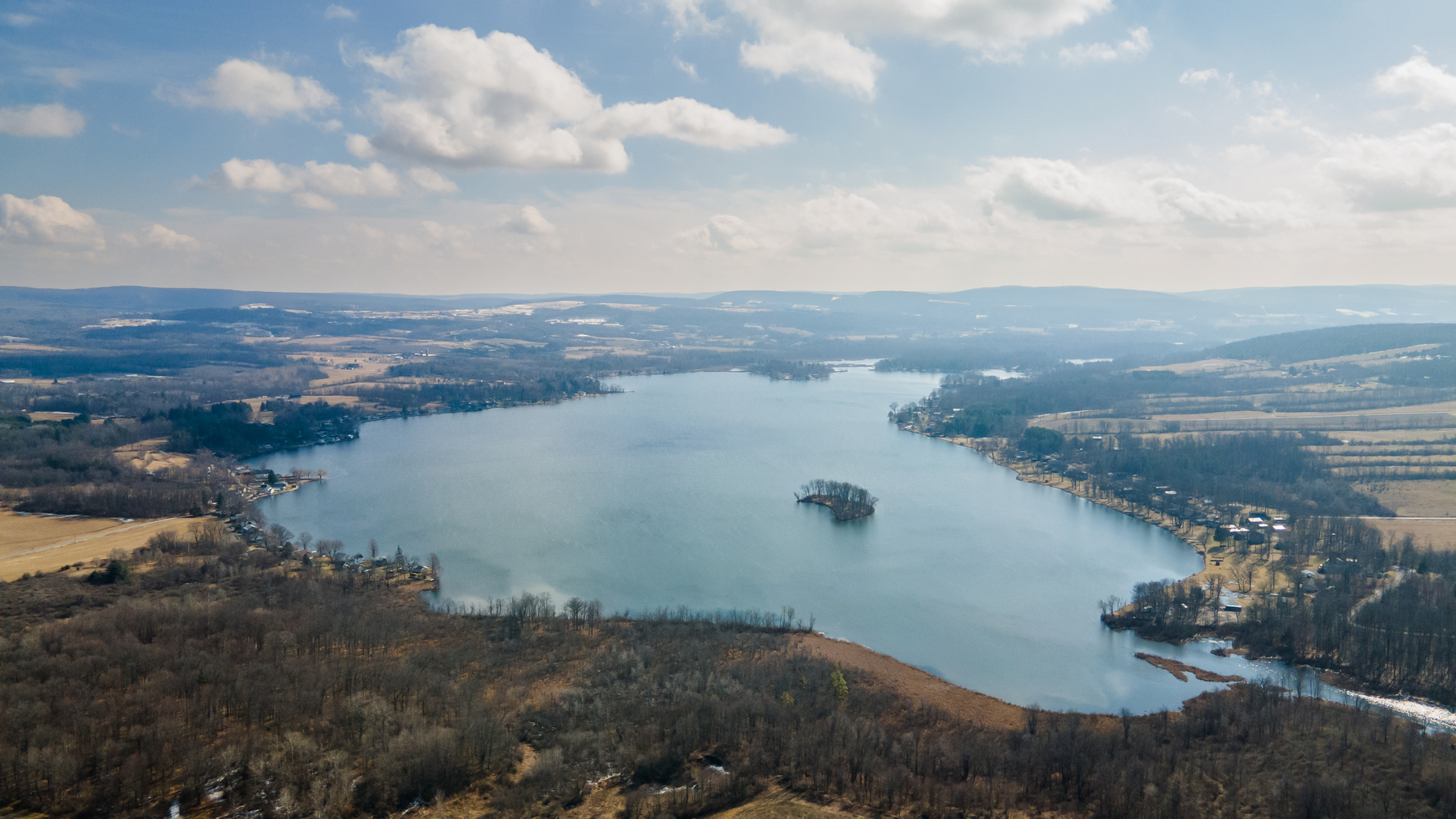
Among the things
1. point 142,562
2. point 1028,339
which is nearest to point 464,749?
point 142,562

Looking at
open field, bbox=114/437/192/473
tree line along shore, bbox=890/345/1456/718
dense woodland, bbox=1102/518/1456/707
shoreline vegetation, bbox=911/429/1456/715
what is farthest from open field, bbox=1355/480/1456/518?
open field, bbox=114/437/192/473

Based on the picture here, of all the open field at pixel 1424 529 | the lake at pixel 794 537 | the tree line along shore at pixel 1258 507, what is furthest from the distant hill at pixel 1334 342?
the open field at pixel 1424 529

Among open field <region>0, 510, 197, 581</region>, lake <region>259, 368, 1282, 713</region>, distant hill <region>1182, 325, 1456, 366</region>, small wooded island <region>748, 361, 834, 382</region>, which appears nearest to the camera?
lake <region>259, 368, 1282, 713</region>

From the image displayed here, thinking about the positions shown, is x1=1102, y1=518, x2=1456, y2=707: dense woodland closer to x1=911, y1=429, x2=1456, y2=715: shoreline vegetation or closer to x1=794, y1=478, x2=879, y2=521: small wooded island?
x1=911, y1=429, x2=1456, y2=715: shoreline vegetation

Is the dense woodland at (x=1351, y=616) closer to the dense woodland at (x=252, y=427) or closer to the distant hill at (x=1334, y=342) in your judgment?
the dense woodland at (x=252, y=427)

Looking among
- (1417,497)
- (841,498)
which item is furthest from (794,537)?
(1417,497)

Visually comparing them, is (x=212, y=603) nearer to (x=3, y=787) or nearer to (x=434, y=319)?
(x=3, y=787)

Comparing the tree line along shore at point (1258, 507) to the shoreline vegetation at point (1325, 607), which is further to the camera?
the tree line along shore at point (1258, 507)
